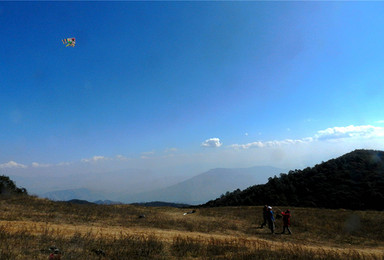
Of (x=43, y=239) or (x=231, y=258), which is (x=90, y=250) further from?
(x=231, y=258)

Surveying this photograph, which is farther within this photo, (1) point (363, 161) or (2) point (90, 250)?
(1) point (363, 161)

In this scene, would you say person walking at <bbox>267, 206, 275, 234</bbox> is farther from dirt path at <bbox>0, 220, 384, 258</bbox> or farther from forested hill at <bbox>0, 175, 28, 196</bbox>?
forested hill at <bbox>0, 175, 28, 196</bbox>

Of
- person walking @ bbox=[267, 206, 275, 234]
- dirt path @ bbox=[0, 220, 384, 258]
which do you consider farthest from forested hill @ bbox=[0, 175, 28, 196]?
person walking @ bbox=[267, 206, 275, 234]

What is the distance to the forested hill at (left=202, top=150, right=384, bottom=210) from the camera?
44.1 metres

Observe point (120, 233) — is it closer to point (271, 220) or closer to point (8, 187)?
point (271, 220)

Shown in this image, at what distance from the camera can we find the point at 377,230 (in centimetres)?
2388

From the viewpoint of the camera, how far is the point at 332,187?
4944 cm

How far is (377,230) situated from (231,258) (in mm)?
21808

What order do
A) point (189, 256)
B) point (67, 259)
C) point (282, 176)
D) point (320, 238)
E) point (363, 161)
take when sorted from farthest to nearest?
point (282, 176), point (363, 161), point (320, 238), point (189, 256), point (67, 259)

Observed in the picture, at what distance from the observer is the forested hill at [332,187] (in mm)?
44094

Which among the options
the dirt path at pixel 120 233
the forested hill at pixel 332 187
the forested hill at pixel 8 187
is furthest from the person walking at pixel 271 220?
the forested hill at pixel 8 187

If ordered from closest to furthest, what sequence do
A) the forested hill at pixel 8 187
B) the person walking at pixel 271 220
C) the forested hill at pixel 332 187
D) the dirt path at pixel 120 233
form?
the dirt path at pixel 120 233, the person walking at pixel 271 220, the forested hill at pixel 8 187, the forested hill at pixel 332 187

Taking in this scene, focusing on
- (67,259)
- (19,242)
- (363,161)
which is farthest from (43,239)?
(363,161)

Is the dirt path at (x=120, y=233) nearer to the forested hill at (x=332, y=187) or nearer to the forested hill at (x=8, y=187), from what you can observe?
the forested hill at (x=8, y=187)
